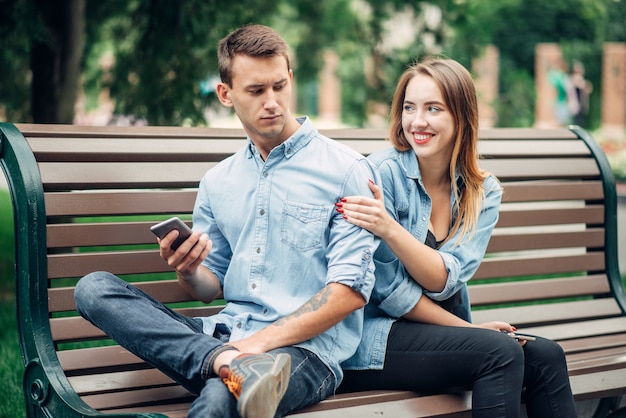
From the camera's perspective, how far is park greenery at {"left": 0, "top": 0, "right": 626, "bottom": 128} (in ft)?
23.1

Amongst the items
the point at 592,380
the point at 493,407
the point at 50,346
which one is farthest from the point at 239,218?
the point at 592,380

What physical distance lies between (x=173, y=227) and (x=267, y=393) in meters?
0.74

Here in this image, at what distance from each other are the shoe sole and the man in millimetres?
130

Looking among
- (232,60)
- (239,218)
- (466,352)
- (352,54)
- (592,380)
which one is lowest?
(592,380)

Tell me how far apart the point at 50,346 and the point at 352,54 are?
8344 millimetres

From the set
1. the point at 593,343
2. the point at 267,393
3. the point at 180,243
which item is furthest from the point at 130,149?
the point at 593,343

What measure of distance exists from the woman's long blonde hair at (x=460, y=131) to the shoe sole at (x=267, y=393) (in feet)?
3.37

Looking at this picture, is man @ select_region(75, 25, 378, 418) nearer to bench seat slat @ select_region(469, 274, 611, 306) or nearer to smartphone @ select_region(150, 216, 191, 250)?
smartphone @ select_region(150, 216, 191, 250)

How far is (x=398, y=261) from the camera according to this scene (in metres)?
3.28

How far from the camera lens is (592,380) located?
3506 mm

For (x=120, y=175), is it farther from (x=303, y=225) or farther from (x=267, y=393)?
(x=267, y=393)

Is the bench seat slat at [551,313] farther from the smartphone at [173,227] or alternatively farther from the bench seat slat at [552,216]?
the smartphone at [173,227]

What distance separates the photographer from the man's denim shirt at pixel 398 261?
3.22m

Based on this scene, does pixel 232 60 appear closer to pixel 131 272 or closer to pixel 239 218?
pixel 239 218
